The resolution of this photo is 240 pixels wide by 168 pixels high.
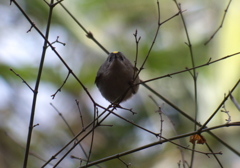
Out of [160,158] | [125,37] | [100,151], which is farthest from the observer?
[125,37]

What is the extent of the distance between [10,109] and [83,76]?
29.0 inches

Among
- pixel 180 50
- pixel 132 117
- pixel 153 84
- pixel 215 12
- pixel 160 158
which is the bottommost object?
pixel 160 158

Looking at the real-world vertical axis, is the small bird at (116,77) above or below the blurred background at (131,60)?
below

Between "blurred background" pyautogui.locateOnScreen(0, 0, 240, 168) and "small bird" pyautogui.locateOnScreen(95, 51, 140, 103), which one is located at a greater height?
"blurred background" pyautogui.locateOnScreen(0, 0, 240, 168)

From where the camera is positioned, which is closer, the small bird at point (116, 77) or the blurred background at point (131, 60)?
the small bird at point (116, 77)

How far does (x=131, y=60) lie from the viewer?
365 centimetres

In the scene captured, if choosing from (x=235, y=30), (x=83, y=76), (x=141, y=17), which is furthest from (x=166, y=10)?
(x=83, y=76)

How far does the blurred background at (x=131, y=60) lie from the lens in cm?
342

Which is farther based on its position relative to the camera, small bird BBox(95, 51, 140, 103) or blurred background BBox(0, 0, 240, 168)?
blurred background BBox(0, 0, 240, 168)

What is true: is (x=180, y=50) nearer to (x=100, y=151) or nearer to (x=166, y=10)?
(x=166, y=10)

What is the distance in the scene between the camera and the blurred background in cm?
342

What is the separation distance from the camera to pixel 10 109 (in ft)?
12.4

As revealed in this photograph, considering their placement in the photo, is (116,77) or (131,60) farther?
(131,60)

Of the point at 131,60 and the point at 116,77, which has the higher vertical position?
the point at 131,60
